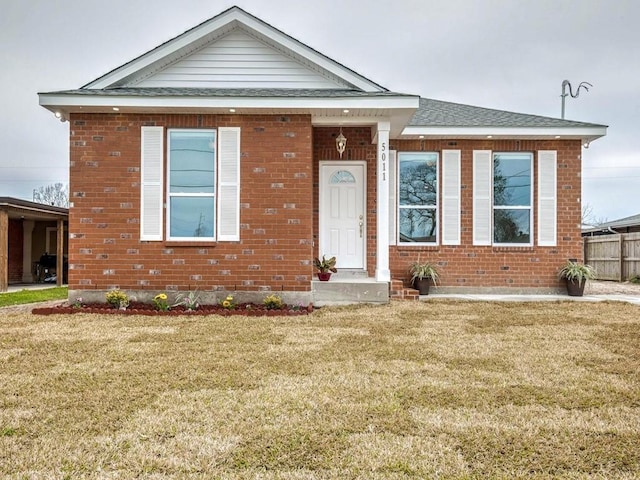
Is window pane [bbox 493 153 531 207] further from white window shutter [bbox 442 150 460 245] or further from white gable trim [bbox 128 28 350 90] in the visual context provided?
white gable trim [bbox 128 28 350 90]

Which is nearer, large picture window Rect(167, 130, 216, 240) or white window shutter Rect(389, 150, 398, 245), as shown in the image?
large picture window Rect(167, 130, 216, 240)

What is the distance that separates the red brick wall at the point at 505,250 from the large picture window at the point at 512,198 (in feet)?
0.51

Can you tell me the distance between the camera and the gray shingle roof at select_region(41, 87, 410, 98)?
7.99m

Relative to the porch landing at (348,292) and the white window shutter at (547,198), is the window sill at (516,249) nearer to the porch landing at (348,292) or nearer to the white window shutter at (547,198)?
the white window shutter at (547,198)

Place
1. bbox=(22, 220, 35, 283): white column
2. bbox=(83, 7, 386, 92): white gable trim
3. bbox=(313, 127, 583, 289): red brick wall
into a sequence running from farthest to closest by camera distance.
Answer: bbox=(22, 220, 35, 283): white column
bbox=(313, 127, 583, 289): red brick wall
bbox=(83, 7, 386, 92): white gable trim

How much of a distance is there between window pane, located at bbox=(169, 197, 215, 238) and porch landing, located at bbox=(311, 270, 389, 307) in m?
2.10

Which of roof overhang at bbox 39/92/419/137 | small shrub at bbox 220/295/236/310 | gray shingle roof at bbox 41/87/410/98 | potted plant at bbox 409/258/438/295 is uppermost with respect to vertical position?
gray shingle roof at bbox 41/87/410/98

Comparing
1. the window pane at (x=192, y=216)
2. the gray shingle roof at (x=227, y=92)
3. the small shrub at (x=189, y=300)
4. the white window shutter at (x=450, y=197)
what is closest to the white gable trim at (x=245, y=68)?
the gray shingle roof at (x=227, y=92)

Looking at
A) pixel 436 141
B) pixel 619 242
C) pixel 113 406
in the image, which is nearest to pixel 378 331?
pixel 113 406

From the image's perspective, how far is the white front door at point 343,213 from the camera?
10047mm

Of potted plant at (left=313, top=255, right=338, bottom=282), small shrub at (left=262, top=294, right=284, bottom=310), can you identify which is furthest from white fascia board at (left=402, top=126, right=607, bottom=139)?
small shrub at (left=262, top=294, right=284, bottom=310)

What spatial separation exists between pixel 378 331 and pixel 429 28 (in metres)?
16.7

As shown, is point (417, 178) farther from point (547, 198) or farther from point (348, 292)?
point (348, 292)

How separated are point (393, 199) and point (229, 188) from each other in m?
3.87
